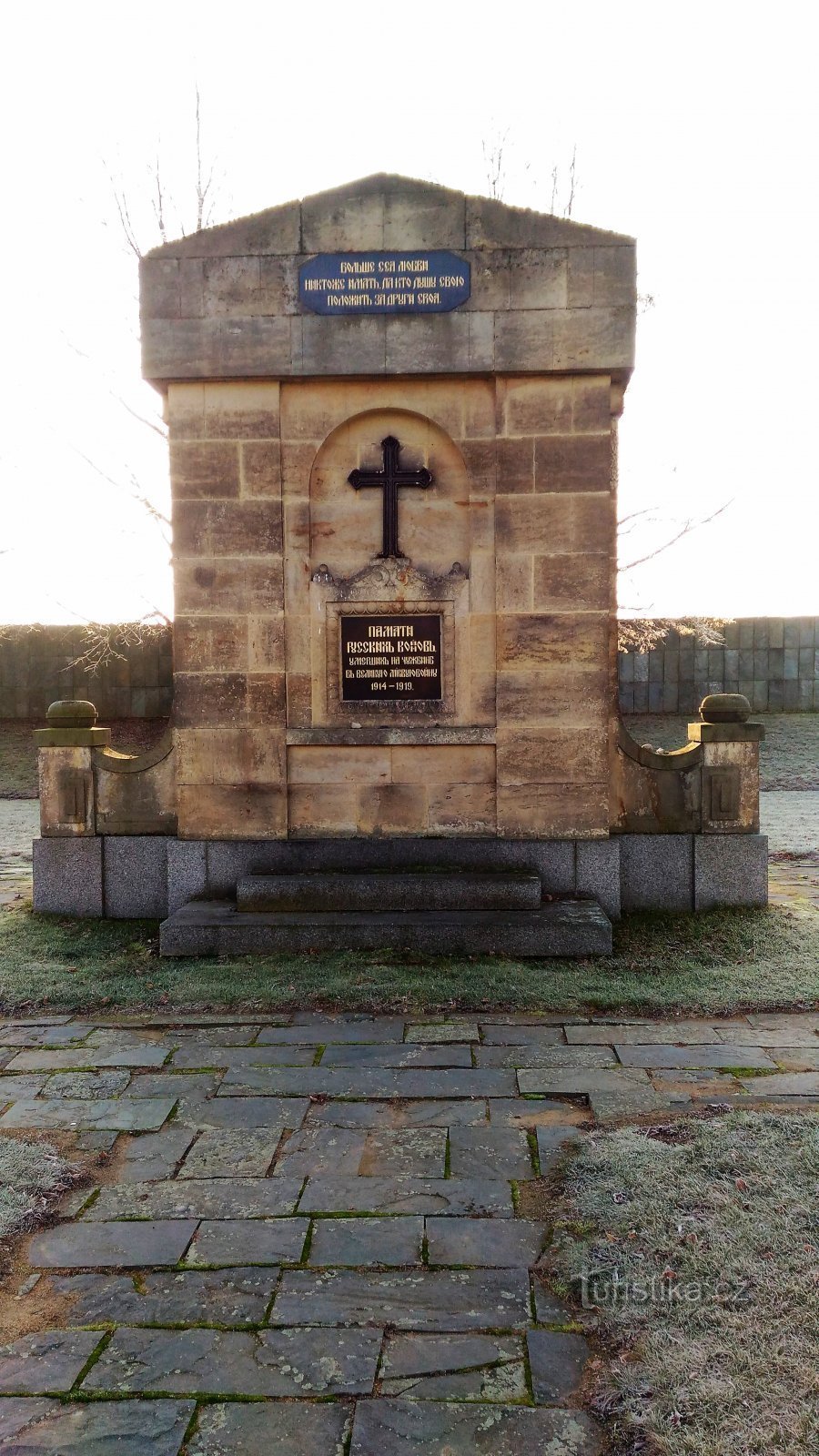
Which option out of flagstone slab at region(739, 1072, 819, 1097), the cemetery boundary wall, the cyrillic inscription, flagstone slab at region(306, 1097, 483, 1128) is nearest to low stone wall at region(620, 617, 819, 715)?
the cemetery boundary wall

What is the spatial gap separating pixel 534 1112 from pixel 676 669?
1706 centimetres

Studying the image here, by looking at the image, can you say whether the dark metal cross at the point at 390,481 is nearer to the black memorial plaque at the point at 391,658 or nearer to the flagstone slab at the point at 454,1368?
the black memorial plaque at the point at 391,658

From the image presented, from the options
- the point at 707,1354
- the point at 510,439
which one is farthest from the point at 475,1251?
the point at 510,439

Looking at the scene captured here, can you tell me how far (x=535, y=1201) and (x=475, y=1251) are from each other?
38cm

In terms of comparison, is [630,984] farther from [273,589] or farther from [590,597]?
[273,589]

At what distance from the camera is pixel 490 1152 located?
12.9ft

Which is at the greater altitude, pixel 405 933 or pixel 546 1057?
pixel 405 933

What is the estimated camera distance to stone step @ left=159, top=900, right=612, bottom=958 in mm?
6492

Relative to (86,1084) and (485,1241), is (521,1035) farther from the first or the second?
(86,1084)

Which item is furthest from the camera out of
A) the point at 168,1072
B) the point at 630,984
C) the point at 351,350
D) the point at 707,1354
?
the point at 351,350

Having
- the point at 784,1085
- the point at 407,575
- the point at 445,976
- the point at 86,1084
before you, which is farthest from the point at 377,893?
the point at 784,1085

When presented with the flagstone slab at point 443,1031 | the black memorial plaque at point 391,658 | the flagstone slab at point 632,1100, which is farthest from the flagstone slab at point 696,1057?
the black memorial plaque at point 391,658

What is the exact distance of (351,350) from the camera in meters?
7.01

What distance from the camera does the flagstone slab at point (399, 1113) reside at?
421cm
